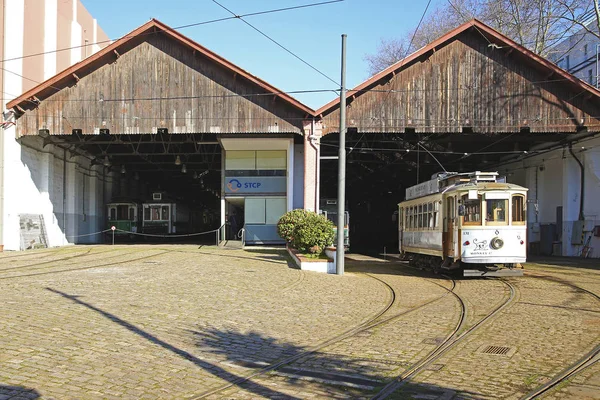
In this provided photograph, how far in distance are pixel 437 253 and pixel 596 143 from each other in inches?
532

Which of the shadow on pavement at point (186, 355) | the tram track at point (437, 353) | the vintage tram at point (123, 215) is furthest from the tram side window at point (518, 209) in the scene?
the vintage tram at point (123, 215)

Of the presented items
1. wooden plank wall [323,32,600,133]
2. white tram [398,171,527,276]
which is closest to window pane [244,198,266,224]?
wooden plank wall [323,32,600,133]

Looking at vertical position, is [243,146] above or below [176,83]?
below

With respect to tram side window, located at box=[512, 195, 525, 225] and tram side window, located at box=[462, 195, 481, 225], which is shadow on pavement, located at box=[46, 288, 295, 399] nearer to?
tram side window, located at box=[462, 195, 481, 225]

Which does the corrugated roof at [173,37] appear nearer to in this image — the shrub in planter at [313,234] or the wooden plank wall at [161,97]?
the wooden plank wall at [161,97]

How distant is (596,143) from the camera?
25578mm

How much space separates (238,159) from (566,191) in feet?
54.1

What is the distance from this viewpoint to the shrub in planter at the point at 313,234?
723 inches

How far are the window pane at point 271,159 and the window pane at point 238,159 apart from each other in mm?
416

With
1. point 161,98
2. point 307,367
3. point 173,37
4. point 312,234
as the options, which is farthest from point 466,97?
point 307,367

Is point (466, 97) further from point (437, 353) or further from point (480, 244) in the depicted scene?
point (437, 353)

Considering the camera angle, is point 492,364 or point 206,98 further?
point 206,98

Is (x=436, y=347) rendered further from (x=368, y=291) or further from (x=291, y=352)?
(x=368, y=291)

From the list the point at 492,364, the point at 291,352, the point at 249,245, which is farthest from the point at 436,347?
the point at 249,245
